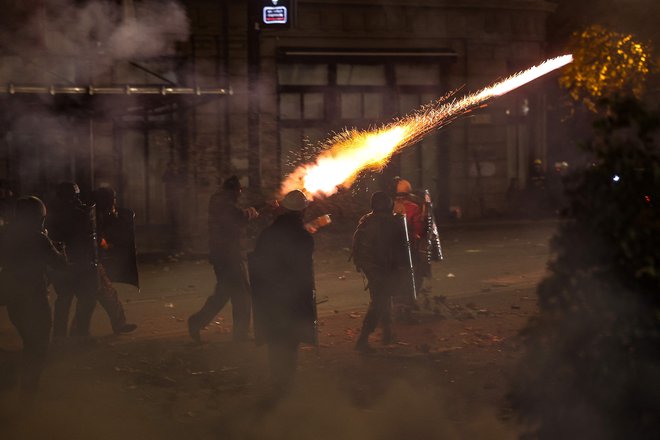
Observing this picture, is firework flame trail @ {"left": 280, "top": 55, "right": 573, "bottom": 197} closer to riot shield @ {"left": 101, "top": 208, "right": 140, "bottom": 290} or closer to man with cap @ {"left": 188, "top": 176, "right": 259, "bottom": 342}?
riot shield @ {"left": 101, "top": 208, "right": 140, "bottom": 290}

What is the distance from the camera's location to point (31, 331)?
6531 mm

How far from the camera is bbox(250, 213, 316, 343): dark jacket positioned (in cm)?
647

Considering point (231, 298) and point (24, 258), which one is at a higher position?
point (24, 258)

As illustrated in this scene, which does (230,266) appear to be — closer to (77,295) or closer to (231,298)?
(231,298)

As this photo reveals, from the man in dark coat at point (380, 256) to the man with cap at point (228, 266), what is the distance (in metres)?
1.23

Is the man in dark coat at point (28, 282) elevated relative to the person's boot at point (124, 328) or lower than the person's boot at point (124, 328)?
elevated

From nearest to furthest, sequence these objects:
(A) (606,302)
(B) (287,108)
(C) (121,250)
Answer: (A) (606,302) < (C) (121,250) < (B) (287,108)

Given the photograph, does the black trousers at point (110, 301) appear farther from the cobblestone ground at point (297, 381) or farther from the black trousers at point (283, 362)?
the black trousers at point (283, 362)

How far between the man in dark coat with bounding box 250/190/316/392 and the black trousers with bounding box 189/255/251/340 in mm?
1948

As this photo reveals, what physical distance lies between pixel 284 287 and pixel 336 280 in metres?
5.93

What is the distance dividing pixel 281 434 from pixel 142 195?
13.4 m

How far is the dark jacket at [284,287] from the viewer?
6469 mm

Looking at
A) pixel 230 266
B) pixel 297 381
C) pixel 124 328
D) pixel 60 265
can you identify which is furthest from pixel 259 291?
pixel 124 328

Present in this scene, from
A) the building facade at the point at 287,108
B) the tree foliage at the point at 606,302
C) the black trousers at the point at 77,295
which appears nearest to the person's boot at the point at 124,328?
the black trousers at the point at 77,295
